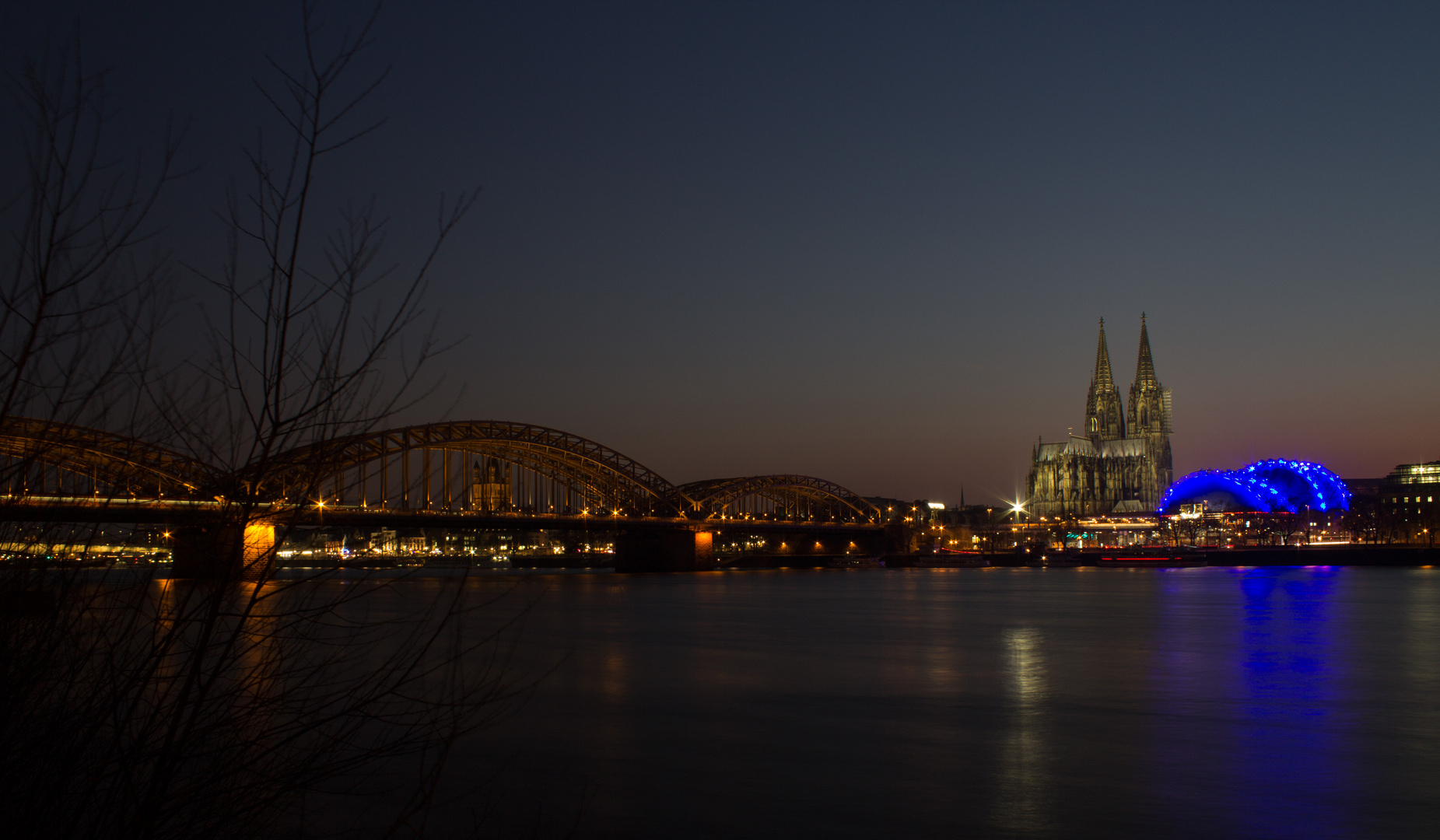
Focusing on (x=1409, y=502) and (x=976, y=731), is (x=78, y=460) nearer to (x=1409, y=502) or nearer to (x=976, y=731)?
(x=976, y=731)

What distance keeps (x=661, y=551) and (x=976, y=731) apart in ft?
279

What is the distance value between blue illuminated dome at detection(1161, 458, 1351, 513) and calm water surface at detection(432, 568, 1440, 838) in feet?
400

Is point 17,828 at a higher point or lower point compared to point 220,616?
lower

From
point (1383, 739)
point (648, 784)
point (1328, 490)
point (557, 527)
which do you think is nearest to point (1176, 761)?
point (1383, 739)

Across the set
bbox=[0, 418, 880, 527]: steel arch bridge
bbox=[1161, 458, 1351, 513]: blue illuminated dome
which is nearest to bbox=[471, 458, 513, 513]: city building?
bbox=[0, 418, 880, 527]: steel arch bridge

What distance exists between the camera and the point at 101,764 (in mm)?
4504

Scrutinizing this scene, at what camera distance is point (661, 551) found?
336ft

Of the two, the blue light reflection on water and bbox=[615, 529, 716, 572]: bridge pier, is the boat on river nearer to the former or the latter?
bbox=[615, 529, 716, 572]: bridge pier

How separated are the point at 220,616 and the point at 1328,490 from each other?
169700mm

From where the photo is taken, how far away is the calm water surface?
41.2 feet

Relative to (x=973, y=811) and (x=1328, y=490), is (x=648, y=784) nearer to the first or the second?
(x=973, y=811)

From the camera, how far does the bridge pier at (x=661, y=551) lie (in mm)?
101438

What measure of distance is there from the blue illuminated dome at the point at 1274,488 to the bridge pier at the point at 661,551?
90365 mm

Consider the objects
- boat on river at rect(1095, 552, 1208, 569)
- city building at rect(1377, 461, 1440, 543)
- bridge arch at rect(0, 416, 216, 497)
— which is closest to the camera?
bridge arch at rect(0, 416, 216, 497)
